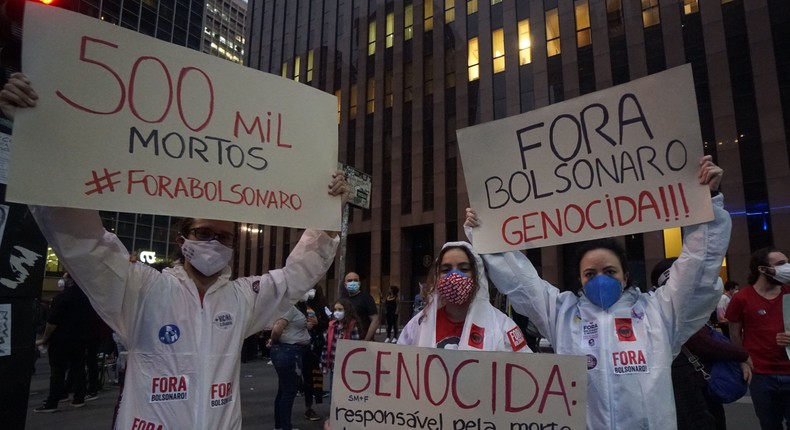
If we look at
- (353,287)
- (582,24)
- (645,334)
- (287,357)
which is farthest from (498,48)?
(645,334)

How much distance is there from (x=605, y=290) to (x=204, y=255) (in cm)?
209

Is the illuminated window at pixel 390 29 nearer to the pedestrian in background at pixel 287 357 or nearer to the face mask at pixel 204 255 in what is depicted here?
the pedestrian in background at pixel 287 357

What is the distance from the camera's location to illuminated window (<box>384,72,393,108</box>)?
105 feet

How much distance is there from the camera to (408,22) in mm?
31719

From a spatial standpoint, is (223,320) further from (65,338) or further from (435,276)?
(65,338)

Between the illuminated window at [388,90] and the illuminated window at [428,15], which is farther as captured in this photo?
the illuminated window at [388,90]

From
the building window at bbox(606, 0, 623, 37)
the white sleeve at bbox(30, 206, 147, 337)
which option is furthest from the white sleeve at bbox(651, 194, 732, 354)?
the building window at bbox(606, 0, 623, 37)

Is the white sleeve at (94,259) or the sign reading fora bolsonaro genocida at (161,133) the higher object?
the sign reading fora bolsonaro genocida at (161,133)

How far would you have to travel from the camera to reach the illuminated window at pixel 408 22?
31.5 metres

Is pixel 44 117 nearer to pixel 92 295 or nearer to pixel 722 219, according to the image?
pixel 92 295

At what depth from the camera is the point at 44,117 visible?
2.03 meters

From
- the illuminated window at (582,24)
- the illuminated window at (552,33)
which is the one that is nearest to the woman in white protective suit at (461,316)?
the illuminated window at (582,24)

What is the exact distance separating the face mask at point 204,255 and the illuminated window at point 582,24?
84.9 feet

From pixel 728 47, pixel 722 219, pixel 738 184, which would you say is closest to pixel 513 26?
pixel 728 47
